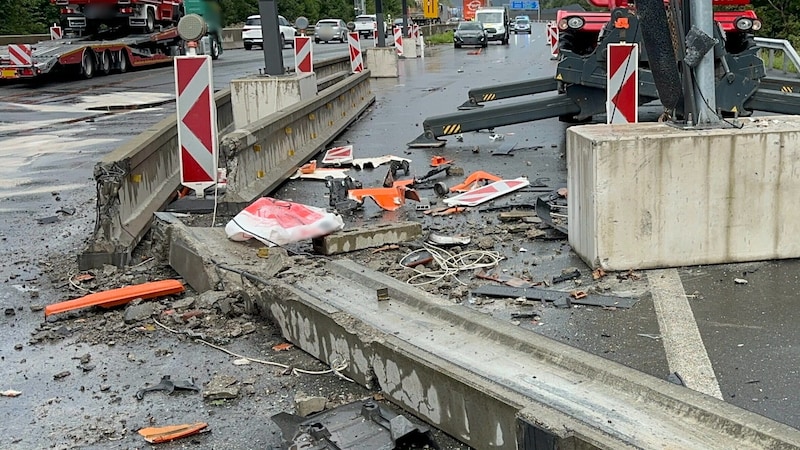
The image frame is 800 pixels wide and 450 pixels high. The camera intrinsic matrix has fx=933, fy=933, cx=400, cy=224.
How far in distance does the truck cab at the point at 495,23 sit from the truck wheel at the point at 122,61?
3122 cm

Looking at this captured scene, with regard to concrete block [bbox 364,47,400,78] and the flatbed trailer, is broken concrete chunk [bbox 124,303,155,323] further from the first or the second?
concrete block [bbox 364,47,400,78]

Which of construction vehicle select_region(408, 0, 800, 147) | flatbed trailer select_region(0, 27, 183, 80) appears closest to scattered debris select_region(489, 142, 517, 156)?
construction vehicle select_region(408, 0, 800, 147)

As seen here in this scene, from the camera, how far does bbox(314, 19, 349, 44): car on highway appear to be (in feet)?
196

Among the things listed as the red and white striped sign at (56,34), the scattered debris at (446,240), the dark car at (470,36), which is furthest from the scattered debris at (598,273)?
the dark car at (470,36)

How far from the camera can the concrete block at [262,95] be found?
555 inches

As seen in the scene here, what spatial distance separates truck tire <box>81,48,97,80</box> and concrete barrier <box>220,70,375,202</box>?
15.9 m

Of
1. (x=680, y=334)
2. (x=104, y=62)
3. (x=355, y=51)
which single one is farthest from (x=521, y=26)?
(x=680, y=334)

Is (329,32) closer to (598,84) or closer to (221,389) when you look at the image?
(598,84)

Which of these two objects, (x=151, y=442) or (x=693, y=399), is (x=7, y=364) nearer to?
(x=151, y=442)

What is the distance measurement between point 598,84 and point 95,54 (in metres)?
22.2

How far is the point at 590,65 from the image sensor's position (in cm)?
1231

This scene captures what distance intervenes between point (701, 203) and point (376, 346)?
10.1ft

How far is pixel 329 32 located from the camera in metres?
60.0

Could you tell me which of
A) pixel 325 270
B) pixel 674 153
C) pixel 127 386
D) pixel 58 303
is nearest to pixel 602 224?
pixel 674 153
